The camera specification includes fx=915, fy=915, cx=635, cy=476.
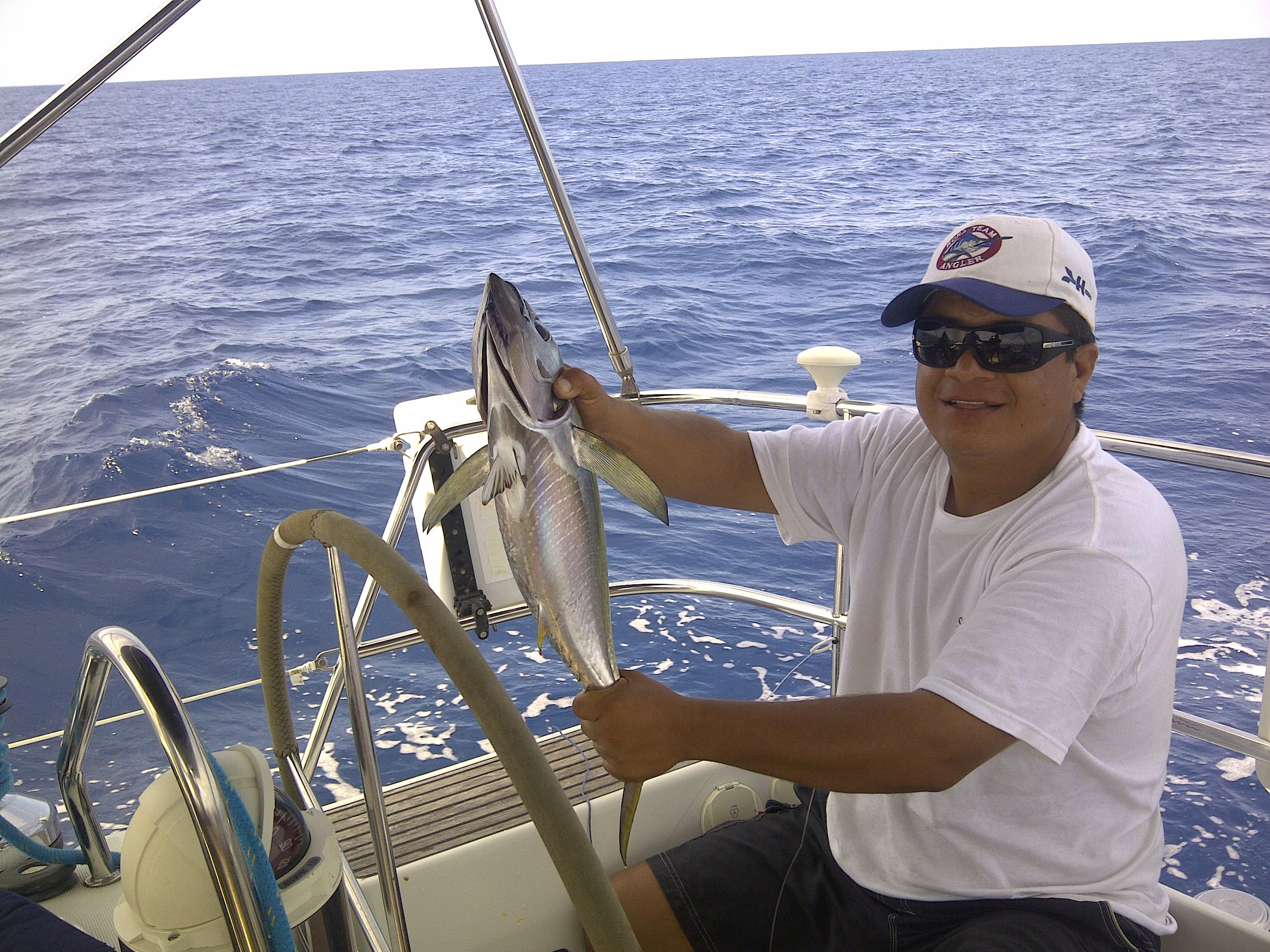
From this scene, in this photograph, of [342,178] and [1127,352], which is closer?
[1127,352]

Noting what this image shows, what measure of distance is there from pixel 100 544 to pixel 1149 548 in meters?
7.60

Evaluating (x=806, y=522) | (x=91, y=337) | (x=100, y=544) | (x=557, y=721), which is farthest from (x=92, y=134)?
(x=806, y=522)

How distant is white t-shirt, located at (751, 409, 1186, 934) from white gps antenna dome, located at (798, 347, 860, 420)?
0.43 metres

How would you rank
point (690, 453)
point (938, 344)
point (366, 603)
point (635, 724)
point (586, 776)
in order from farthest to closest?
1. point (586, 776)
2. point (366, 603)
3. point (690, 453)
4. point (938, 344)
5. point (635, 724)

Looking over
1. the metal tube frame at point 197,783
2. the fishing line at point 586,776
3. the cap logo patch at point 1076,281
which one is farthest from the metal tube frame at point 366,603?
the cap logo patch at point 1076,281

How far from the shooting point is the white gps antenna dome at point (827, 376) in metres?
Answer: 2.25

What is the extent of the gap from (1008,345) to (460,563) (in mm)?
1596

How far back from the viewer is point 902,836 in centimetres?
158

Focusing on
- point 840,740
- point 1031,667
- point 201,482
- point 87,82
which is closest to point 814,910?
point 840,740

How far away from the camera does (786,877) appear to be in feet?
5.86

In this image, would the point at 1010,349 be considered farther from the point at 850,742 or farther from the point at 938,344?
the point at 850,742

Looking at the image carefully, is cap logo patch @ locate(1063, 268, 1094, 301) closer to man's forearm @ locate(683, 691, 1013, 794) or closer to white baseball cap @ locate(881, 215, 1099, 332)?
white baseball cap @ locate(881, 215, 1099, 332)

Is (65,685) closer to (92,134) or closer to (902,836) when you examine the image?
(902,836)

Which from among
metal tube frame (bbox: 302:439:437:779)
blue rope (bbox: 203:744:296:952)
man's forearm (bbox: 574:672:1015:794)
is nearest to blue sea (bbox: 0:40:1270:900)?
man's forearm (bbox: 574:672:1015:794)
